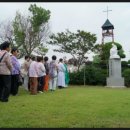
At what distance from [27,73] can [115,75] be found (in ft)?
41.9

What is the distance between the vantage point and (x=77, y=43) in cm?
4147

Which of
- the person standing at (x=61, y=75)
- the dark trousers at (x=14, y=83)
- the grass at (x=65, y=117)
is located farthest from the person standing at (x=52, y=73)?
the grass at (x=65, y=117)

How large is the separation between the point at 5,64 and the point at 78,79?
751 inches

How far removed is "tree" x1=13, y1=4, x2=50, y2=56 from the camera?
45125 mm

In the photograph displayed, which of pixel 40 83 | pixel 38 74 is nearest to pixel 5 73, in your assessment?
pixel 38 74

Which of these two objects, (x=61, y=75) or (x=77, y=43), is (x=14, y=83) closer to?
(x=61, y=75)

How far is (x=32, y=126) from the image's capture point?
730 centimetres

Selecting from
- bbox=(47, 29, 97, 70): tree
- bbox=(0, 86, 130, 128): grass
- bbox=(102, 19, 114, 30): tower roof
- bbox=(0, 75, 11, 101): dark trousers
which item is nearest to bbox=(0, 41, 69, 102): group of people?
bbox=(0, 75, 11, 101): dark trousers

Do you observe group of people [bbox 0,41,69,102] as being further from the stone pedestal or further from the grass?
the stone pedestal

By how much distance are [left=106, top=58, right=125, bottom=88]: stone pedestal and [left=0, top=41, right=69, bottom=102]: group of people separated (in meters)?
7.01

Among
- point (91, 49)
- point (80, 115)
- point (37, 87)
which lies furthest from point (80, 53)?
point (80, 115)

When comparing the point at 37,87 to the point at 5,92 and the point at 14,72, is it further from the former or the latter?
the point at 5,92

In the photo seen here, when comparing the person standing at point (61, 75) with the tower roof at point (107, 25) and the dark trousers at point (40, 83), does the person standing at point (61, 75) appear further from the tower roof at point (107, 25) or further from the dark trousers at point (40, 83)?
the tower roof at point (107, 25)

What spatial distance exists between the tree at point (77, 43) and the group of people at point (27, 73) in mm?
19083
